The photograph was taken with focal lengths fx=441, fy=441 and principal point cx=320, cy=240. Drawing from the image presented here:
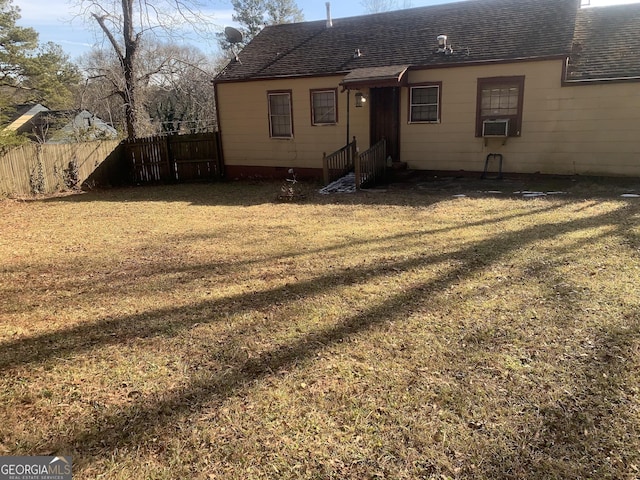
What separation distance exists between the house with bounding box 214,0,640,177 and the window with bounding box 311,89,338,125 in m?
0.03

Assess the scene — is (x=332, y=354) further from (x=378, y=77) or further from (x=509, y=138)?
(x=509, y=138)

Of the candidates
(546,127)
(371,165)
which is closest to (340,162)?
(371,165)

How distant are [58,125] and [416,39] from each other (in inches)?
894

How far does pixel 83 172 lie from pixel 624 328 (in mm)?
14655

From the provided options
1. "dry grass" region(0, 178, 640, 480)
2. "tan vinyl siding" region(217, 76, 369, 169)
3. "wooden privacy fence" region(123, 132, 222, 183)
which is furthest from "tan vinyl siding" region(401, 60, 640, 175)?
"wooden privacy fence" region(123, 132, 222, 183)

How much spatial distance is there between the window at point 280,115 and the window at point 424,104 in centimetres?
383

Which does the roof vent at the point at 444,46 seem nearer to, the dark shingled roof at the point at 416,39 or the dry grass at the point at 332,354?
the dark shingled roof at the point at 416,39

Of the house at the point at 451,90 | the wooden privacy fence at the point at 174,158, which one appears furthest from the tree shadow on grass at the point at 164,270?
the wooden privacy fence at the point at 174,158

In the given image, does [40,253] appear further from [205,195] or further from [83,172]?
[83,172]

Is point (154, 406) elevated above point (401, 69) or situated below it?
below

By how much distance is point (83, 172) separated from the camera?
45.6 ft

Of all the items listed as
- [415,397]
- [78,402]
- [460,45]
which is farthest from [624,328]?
[460,45]

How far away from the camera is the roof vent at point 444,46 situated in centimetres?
1164

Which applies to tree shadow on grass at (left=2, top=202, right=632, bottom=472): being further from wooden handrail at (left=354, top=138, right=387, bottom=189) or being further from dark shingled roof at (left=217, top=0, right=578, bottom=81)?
dark shingled roof at (left=217, top=0, right=578, bottom=81)
